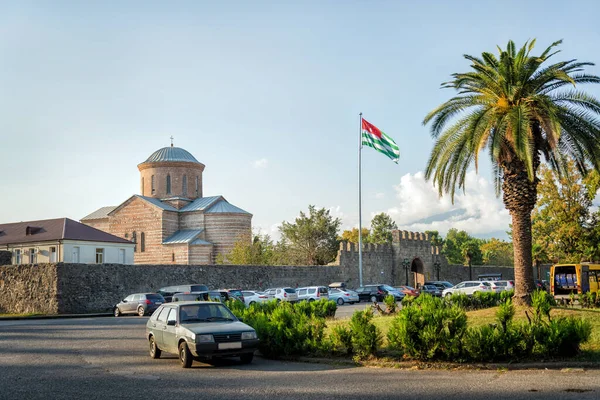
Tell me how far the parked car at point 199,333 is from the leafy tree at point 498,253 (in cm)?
8073

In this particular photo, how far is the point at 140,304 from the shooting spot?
102 feet

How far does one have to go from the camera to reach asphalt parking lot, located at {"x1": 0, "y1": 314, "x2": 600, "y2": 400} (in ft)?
31.2

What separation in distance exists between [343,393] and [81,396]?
4.26 metres

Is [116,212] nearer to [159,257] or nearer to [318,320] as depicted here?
[159,257]

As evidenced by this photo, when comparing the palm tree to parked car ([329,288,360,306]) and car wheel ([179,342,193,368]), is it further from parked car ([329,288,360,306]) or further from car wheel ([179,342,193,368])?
parked car ([329,288,360,306])

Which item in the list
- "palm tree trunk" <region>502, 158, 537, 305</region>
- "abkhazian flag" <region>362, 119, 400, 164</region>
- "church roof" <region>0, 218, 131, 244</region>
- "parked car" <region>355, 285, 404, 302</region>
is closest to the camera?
"palm tree trunk" <region>502, 158, 537, 305</region>

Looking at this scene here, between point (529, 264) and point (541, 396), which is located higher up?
point (529, 264)

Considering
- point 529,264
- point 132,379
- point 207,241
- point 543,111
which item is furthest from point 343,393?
point 207,241

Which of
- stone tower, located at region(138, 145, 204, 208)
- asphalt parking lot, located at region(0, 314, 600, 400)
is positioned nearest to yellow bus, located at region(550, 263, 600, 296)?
asphalt parking lot, located at region(0, 314, 600, 400)

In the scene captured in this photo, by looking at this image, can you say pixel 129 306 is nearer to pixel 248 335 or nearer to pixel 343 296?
pixel 343 296

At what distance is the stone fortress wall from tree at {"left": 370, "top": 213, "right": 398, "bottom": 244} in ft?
98.2

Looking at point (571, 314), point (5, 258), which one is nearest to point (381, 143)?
point (571, 314)

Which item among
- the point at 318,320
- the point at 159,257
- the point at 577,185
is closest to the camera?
the point at 318,320

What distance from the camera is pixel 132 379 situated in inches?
443
